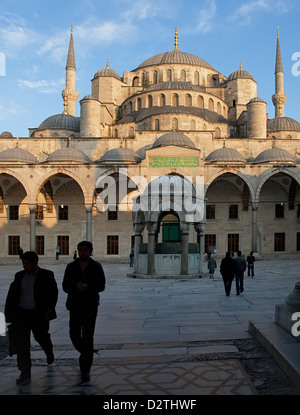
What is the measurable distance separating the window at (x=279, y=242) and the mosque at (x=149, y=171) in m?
0.06

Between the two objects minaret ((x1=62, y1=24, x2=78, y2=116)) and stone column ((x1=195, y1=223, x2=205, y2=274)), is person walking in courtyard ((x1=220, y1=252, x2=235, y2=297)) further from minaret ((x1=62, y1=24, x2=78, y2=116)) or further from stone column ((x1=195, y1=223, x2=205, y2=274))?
minaret ((x1=62, y1=24, x2=78, y2=116))

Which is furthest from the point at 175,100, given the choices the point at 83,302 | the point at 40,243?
the point at 83,302

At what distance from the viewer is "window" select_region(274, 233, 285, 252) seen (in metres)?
24.5

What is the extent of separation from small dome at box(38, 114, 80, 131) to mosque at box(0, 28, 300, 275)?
75mm

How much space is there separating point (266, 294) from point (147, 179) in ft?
47.7

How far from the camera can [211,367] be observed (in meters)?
3.16

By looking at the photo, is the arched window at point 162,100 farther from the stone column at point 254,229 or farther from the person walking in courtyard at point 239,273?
the person walking in courtyard at point 239,273

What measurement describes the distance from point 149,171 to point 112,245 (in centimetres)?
559

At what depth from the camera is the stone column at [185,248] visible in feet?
36.1

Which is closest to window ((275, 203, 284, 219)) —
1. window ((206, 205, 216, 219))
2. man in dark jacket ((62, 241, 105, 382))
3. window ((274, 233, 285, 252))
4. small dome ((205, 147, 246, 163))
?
window ((274, 233, 285, 252))

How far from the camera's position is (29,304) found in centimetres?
309

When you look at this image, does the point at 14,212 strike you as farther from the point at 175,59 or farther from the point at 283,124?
the point at 283,124
